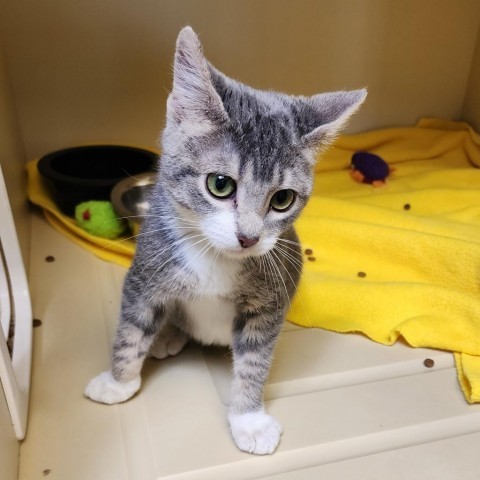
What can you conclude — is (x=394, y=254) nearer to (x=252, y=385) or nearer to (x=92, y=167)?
(x=252, y=385)

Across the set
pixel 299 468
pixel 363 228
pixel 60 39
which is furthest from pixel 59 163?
pixel 299 468

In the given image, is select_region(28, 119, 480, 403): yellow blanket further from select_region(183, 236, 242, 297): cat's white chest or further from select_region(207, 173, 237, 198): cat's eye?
select_region(207, 173, 237, 198): cat's eye

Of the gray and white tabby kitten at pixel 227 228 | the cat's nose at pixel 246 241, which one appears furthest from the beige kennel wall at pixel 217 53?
the cat's nose at pixel 246 241

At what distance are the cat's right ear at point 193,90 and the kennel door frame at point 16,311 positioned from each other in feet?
1.42

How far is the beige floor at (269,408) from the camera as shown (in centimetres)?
98

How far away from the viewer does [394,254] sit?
4.75ft

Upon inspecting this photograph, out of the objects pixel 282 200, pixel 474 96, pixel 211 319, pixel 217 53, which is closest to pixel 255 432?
pixel 211 319

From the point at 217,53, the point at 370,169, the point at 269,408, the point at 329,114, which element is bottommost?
the point at 269,408

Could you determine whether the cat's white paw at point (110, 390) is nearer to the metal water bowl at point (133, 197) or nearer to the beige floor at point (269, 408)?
the beige floor at point (269, 408)

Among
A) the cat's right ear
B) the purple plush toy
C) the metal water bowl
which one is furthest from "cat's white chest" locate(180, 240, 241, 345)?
the purple plush toy

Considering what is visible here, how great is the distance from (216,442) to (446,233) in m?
0.81

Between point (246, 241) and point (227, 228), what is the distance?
1.3 inches

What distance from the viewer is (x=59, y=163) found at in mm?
1686

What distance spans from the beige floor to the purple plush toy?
665 millimetres
